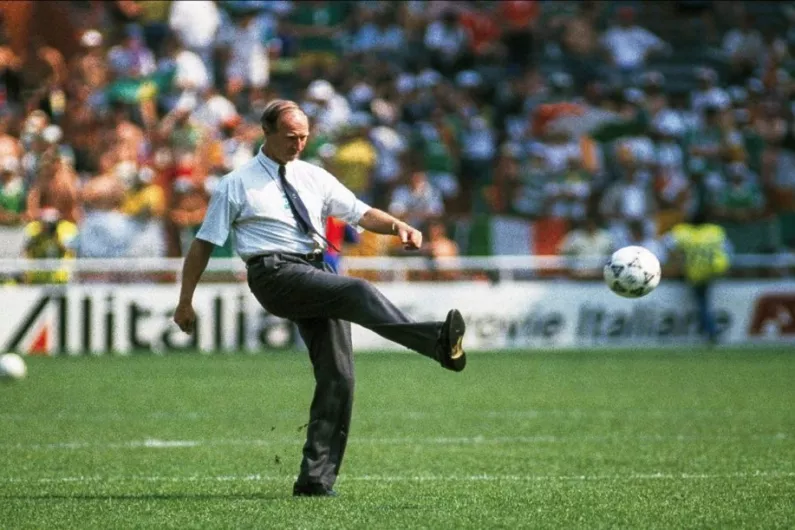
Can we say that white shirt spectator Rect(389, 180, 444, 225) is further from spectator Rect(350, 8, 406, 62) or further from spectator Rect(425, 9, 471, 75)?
spectator Rect(350, 8, 406, 62)

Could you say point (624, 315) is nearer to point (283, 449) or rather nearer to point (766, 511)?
point (283, 449)

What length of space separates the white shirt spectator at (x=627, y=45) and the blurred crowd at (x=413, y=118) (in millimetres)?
39

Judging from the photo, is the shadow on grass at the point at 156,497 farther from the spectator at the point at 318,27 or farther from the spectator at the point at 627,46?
the spectator at the point at 627,46

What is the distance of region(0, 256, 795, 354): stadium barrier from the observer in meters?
20.7

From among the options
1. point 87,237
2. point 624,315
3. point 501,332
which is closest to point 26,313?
point 87,237

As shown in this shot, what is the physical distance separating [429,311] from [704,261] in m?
4.13

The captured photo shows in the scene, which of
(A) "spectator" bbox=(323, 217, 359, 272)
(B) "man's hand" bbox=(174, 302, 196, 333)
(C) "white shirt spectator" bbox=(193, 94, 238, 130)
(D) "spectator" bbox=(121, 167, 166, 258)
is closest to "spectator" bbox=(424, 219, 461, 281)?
(A) "spectator" bbox=(323, 217, 359, 272)

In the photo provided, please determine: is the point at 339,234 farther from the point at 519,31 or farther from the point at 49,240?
the point at 519,31

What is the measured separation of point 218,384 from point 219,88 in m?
8.86

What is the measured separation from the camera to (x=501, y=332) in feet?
72.4

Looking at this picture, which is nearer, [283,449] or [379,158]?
[283,449]

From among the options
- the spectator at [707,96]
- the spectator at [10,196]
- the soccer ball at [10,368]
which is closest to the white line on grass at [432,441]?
the soccer ball at [10,368]

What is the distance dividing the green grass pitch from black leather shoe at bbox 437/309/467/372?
2.52 ft

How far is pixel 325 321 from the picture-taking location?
8.45 m
